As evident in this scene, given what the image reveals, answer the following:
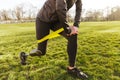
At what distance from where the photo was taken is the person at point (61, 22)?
5.39 m

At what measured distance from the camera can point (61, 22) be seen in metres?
5.48

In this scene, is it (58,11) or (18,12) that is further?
(18,12)

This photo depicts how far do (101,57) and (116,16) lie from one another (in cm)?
9028

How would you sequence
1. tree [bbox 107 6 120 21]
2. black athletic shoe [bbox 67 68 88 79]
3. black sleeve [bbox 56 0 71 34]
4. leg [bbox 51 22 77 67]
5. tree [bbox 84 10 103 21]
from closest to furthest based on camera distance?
1. black sleeve [bbox 56 0 71 34]
2. leg [bbox 51 22 77 67]
3. black athletic shoe [bbox 67 68 88 79]
4. tree [bbox 84 10 103 21]
5. tree [bbox 107 6 120 21]

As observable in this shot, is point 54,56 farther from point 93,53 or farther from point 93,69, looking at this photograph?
point 93,69

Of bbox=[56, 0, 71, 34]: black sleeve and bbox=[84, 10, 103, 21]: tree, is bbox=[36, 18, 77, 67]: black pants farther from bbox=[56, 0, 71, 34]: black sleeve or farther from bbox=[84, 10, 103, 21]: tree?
bbox=[84, 10, 103, 21]: tree

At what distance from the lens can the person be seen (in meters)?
5.39

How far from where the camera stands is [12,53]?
8.84 m

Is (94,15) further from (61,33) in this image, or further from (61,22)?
(61,22)

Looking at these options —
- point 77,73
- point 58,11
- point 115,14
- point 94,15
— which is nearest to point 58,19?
point 58,11

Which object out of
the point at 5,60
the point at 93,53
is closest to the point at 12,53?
the point at 5,60

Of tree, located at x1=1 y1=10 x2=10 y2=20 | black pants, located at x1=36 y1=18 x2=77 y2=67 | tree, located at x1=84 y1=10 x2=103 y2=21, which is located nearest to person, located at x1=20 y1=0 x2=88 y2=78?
black pants, located at x1=36 y1=18 x2=77 y2=67

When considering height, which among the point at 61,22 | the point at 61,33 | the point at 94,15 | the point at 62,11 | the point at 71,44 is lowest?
the point at 94,15

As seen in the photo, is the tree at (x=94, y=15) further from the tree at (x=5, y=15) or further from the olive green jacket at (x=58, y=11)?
the olive green jacket at (x=58, y=11)
